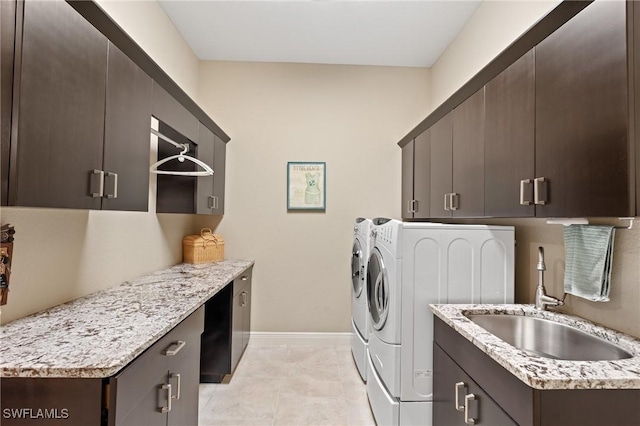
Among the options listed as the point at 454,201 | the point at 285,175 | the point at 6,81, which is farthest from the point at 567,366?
the point at 285,175

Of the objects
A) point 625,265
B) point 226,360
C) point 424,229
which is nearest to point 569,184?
Result: point 625,265

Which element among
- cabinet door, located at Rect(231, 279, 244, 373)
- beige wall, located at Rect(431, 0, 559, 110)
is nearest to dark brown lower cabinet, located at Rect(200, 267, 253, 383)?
cabinet door, located at Rect(231, 279, 244, 373)

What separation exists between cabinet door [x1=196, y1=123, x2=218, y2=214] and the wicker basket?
14.9 inches

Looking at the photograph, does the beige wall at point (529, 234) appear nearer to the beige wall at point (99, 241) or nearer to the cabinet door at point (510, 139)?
the cabinet door at point (510, 139)

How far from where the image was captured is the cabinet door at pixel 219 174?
330cm

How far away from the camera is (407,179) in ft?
11.6

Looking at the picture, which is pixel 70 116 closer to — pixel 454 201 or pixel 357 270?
pixel 454 201

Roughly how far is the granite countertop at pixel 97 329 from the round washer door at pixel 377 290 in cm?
108

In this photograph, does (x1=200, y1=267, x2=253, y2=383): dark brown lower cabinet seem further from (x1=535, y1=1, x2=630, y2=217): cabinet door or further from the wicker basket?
(x1=535, y1=1, x2=630, y2=217): cabinet door

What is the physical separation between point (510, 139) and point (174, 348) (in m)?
1.81

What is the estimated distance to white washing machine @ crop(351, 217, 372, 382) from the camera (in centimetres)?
280

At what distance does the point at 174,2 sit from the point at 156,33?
299 millimetres

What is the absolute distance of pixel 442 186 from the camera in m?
2.56

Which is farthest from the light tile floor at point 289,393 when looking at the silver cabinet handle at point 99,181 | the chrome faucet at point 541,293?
the silver cabinet handle at point 99,181
